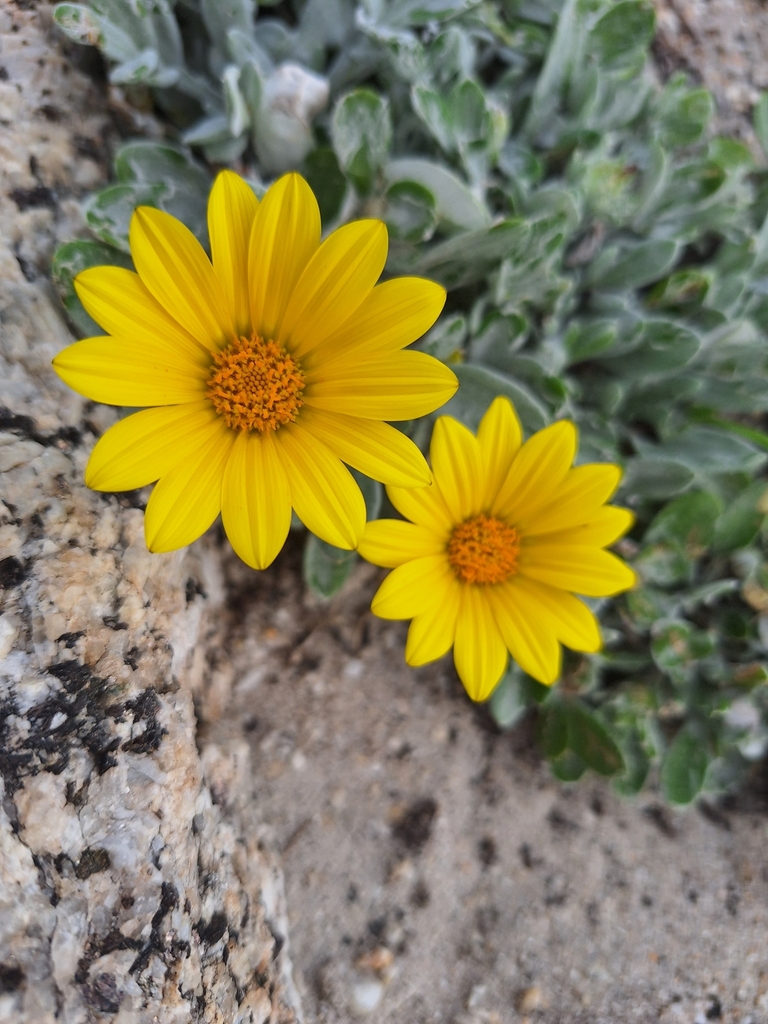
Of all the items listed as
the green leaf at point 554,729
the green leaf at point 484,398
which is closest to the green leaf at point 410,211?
the green leaf at point 484,398

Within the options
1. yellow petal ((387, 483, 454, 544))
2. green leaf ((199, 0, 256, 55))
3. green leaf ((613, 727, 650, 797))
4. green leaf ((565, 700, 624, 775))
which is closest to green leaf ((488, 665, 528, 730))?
green leaf ((565, 700, 624, 775))

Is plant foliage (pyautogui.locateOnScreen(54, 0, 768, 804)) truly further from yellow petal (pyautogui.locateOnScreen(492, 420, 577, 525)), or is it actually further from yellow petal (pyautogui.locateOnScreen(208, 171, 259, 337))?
yellow petal (pyautogui.locateOnScreen(208, 171, 259, 337))

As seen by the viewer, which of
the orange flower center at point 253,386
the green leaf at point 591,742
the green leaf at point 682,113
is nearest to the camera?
the orange flower center at point 253,386

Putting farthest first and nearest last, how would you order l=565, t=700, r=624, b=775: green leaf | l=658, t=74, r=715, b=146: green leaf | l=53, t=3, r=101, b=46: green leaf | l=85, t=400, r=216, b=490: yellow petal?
l=658, t=74, r=715, b=146: green leaf
l=565, t=700, r=624, b=775: green leaf
l=53, t=3, r=101, b=46: green leaf
l=85, t=400, r=216, b=490: yellow petal

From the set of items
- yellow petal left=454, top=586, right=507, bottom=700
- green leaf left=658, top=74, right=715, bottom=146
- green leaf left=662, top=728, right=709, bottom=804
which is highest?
green leaf left=658, top=74, right=715, bottom=146

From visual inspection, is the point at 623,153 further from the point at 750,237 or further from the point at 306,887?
the point at 306,887

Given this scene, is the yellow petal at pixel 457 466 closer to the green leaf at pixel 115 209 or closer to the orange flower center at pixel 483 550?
the orange flower center at pixel 483 550
